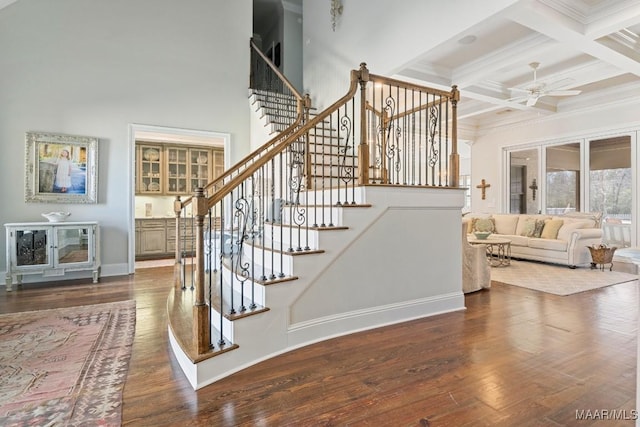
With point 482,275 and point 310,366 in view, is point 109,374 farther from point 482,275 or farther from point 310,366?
point 482,275

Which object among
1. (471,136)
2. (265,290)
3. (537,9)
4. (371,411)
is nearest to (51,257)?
(265,290)

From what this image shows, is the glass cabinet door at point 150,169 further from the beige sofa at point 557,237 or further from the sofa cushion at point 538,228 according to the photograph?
the sofa cushion at point 538,228

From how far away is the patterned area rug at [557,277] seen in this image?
4410 millimetres

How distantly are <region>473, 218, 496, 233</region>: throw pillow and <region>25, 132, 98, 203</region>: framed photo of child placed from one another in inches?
297

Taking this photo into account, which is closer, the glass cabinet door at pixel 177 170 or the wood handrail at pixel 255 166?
the wood handrail at pixel 255 166

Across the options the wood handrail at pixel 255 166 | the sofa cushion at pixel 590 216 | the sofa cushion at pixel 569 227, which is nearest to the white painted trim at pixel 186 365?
the wood handrail at pixel 255 166

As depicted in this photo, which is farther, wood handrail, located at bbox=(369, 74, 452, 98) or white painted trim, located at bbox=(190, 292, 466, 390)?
wood handrail, located at bbox=(369, 74, 452, 98)

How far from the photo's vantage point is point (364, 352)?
8.08 feet

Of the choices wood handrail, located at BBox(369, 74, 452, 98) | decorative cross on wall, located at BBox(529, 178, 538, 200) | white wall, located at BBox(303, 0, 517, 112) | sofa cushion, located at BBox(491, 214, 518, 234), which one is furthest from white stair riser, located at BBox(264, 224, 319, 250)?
decorative cross on wall, located at BBox(529, 178, 538, 200)

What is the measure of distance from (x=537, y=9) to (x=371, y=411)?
13.6 feet

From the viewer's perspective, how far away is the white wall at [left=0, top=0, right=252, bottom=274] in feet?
15.3

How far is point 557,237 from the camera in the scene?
616 cm

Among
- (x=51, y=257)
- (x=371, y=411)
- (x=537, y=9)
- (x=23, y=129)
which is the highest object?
(x=537, y=9)

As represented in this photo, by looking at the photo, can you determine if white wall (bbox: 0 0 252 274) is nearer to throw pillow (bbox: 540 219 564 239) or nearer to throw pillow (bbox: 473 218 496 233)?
throw pillow (bbox: 473 218 496 233)
